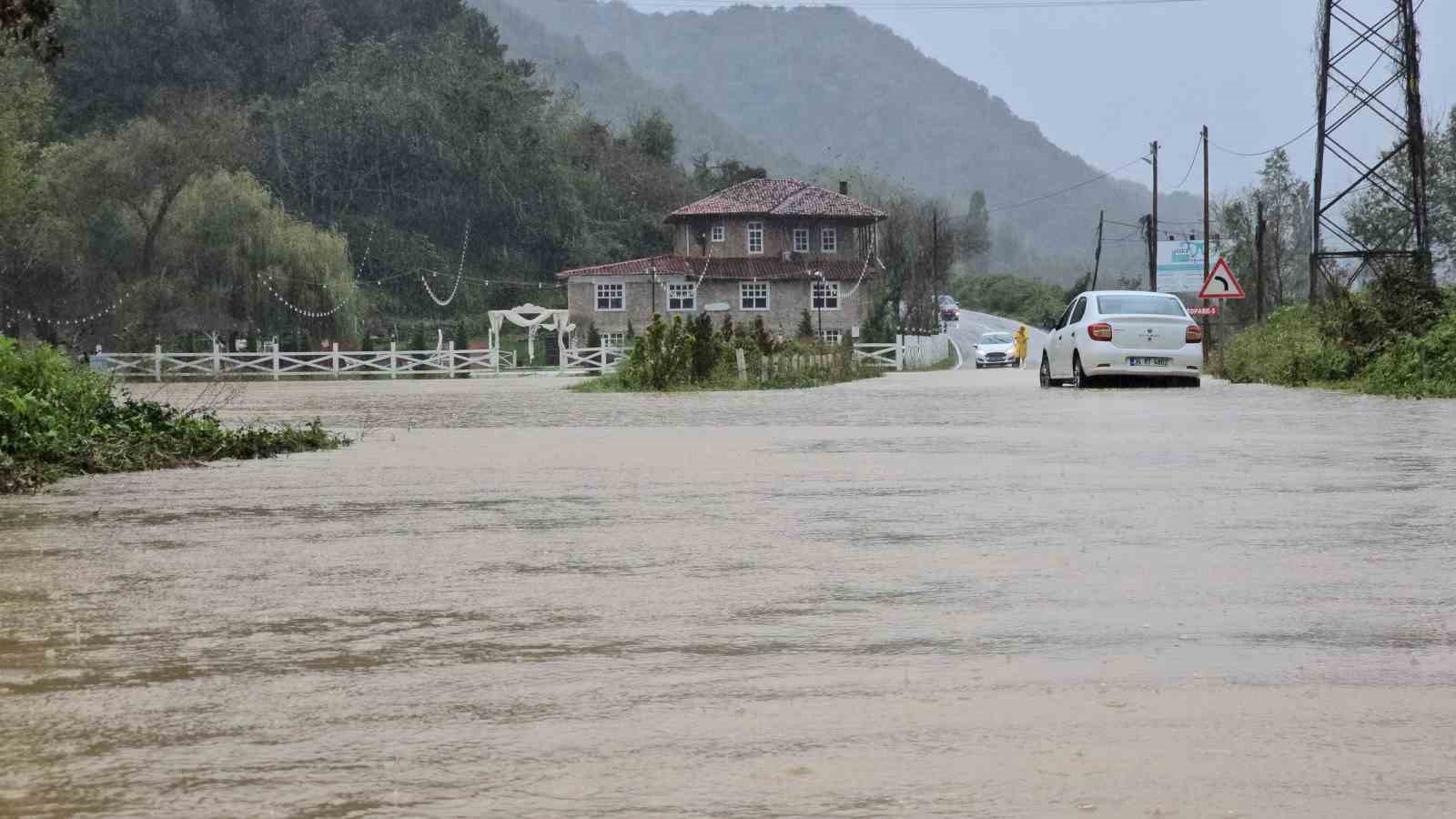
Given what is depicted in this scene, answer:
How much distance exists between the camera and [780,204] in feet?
323

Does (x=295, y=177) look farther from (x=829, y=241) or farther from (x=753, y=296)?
(x=829, y=241)

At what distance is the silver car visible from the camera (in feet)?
250

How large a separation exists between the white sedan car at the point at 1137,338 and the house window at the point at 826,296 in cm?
6493

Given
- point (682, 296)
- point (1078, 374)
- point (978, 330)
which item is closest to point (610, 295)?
point (682, 296)

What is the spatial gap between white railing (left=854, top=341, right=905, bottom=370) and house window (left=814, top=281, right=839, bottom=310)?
20.5 metres

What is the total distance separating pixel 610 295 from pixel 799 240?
406 inches

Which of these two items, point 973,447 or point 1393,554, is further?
point 973,447

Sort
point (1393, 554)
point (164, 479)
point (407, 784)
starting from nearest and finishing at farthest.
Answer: point (407, 784), point (1393, 554), point (164, 479)

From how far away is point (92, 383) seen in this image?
18.8 metres

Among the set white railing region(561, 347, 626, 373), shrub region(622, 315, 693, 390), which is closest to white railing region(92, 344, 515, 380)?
white railing region(561, 347, 626, 373)

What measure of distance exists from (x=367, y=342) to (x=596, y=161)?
189ft

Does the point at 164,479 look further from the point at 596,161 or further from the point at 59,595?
the point at 596,161

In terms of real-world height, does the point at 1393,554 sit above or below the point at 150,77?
below

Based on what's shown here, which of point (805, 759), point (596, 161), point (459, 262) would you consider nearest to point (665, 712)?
point (805, 759)
